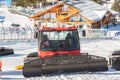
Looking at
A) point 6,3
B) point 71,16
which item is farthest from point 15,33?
point 6,3

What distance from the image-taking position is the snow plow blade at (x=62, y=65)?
12.8 metres

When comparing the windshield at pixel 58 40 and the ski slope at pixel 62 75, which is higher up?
the windshield at pixel 58 40

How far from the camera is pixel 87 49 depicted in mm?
22969

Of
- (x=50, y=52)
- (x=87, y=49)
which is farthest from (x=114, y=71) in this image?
(x=87, y=49)

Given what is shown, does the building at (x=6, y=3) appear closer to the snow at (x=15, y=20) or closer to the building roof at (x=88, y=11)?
the snow at (x=15, y=20)

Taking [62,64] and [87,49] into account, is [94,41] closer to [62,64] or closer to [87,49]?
[87,49]

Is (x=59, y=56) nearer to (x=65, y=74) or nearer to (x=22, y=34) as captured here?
(x=65, y=74)

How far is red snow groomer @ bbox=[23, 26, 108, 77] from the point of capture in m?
12.8

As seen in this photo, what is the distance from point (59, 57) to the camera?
13.0m

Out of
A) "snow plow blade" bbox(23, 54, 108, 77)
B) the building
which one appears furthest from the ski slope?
the building

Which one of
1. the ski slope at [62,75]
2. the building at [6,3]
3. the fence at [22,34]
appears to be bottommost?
the ski slope at [62,75]

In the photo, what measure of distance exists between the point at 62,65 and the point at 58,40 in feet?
4.21

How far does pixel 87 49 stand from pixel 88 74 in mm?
10107

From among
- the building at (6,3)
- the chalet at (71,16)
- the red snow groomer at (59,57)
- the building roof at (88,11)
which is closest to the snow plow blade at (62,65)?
the red snow groomer at (59,57)
